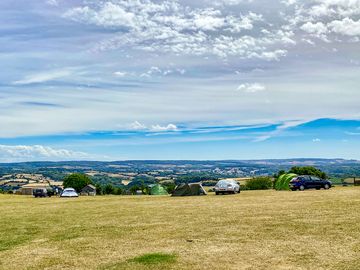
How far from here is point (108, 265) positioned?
13.7m

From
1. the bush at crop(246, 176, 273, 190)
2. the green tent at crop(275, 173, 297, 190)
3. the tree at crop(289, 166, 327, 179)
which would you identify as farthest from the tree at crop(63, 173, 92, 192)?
the green tent at crop(275, 173, 297, 190)

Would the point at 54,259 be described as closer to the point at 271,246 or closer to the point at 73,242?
the point at 73,242

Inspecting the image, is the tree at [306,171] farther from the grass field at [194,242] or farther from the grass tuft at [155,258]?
the grass tuft at [155,258]

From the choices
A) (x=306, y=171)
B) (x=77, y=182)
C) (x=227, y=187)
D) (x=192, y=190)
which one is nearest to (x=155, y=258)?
(x=227, y=187)

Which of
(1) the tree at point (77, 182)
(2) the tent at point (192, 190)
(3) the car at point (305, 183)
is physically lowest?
(1) the tree at point (77, 182)

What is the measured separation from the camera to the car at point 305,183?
179 feet

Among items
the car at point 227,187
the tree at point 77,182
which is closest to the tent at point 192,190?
the car at point 227,187

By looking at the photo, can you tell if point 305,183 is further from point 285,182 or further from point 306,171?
point 306,171

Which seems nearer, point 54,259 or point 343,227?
point 54,259

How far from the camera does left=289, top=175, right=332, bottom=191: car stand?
54.4 meters

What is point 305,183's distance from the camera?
54.7 meters

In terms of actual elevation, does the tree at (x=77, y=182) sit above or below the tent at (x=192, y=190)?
below

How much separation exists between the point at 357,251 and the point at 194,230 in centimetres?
771

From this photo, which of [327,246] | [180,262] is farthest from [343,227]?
[180,262]
